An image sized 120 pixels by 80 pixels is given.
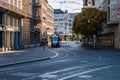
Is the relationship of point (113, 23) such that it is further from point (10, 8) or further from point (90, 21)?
point (10, 8)

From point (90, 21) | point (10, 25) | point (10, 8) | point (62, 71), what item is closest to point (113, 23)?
point (90, 21)

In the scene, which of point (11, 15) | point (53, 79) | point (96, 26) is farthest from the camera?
point (96, 26)

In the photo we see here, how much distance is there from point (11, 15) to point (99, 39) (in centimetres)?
4908

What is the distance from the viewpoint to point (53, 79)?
53.7 feet

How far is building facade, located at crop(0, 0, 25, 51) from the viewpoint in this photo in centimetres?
5409

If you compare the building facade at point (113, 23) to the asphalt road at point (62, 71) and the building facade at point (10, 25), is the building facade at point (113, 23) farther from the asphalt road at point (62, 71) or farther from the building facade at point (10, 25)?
the asphalt road at point (62, 71)

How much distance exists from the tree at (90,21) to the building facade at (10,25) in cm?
2058

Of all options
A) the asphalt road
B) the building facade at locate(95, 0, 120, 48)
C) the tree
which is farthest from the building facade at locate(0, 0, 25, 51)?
the asphalt road

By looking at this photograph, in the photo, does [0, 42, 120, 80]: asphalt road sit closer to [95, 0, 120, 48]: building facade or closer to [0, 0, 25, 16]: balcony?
[0, 0, 25, 16]: balcony

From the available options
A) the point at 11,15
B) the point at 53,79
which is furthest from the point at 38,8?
the point at 53,79

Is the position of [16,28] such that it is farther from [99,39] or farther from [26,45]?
[99,39]

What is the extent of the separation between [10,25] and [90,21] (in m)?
28.2

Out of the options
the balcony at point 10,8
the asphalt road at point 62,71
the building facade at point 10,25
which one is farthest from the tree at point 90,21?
the asphalt road at point 62,71

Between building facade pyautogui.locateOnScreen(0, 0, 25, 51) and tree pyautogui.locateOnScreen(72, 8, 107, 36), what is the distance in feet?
67.5
